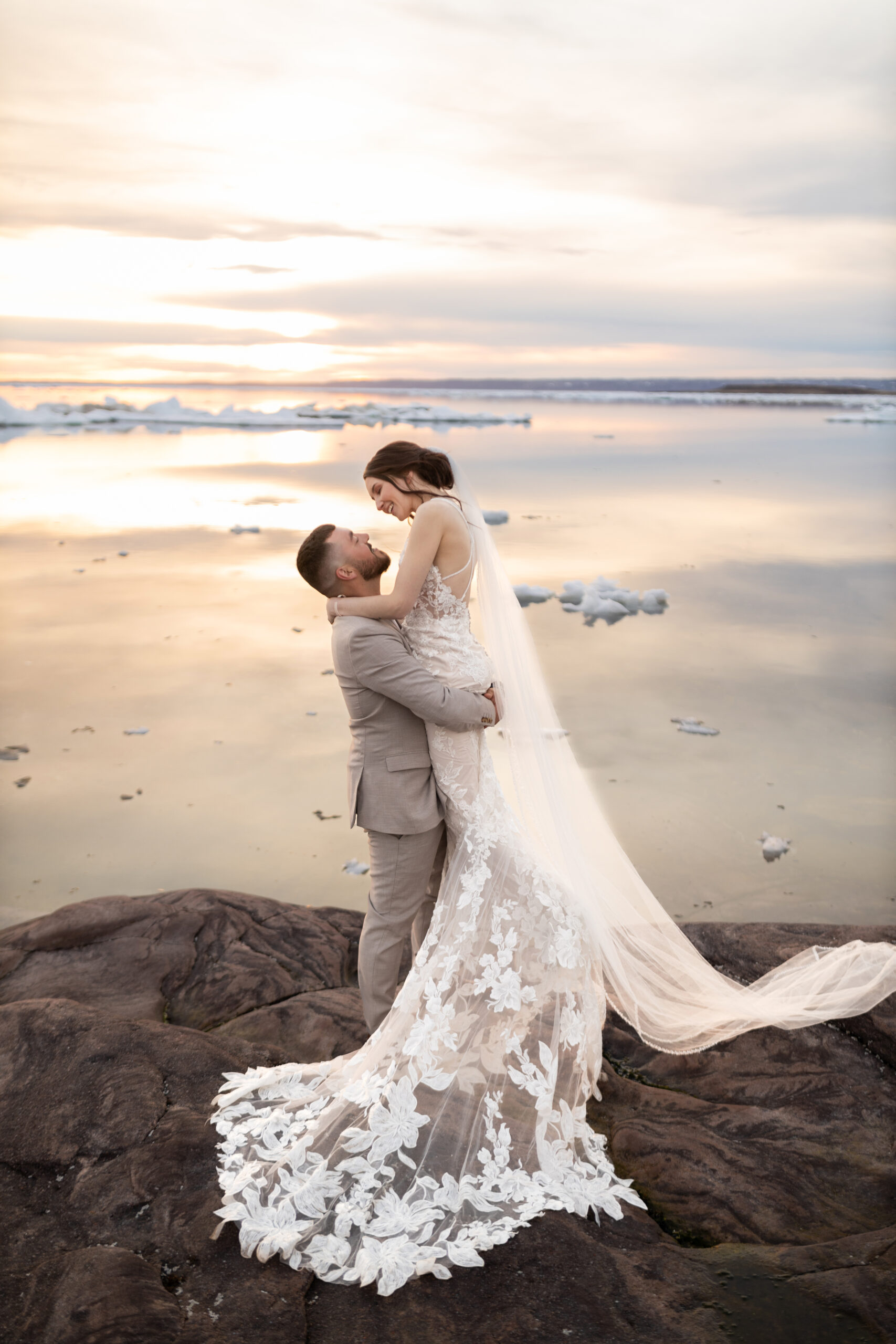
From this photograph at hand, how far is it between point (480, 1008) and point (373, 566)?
4.77 feet

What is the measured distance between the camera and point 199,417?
32.7 metres

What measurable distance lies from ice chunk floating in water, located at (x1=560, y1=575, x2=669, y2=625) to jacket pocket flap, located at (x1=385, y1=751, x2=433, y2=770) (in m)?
6.95

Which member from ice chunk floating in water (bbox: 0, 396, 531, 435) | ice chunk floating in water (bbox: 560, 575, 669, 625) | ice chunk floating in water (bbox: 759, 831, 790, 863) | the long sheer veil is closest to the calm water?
ice chunk floating in water (bbox: 759, 831, 790, 863)

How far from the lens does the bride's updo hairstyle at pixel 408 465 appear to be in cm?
323

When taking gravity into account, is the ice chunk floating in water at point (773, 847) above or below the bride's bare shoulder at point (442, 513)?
below

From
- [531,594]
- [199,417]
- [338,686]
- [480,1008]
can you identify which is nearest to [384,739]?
[480,1008]

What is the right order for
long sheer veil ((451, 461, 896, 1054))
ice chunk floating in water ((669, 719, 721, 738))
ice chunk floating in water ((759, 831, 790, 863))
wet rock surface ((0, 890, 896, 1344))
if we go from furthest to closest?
ice chunk floating in water ((669, 719, 721, 738)) < ice chunk floating in water ((759, 831, 790, 863)) < long sheer veil ((451, 461, 896, 1054)) < wet rock surface ((0, 890, 896, 1344))

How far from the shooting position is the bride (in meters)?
2.66

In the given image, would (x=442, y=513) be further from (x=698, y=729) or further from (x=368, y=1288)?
(x=698, y=729)

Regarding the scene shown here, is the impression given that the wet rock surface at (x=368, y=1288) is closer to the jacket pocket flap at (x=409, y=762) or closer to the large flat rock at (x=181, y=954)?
the large flat rock at (x=181, y=954)

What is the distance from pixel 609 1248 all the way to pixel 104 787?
4560mm

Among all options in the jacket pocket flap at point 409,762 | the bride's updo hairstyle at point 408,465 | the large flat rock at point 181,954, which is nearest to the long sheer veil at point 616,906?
the bride's updo hairstyle at point 408,465

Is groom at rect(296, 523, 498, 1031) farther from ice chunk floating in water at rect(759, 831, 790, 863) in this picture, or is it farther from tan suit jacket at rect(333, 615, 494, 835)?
ice chunk floating in water at rect(759, 831, 790, 863)

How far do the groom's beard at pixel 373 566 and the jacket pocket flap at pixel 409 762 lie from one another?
60 centimetres
